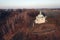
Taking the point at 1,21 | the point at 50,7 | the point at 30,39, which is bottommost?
the point at 30,39

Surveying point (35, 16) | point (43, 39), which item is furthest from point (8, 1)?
point (43, 39)

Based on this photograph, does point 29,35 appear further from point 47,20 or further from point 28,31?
point 47,20

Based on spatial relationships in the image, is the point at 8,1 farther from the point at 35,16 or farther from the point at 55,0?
the point at 55,0

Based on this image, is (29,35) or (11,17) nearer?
(29,35)

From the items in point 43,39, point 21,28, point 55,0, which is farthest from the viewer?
point 55,0

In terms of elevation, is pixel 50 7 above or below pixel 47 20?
above

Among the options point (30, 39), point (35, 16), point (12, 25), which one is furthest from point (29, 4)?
point (30, 39)

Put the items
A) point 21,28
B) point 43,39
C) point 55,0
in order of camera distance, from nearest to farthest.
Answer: point 43,39 → point 21,28 → point 55,0
